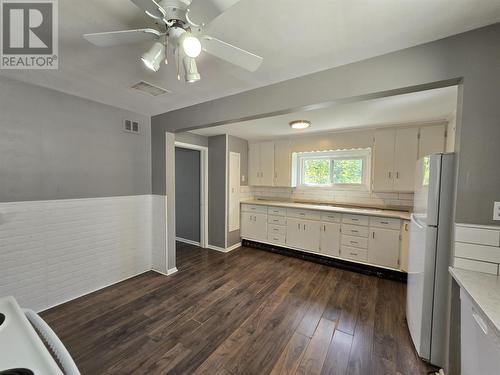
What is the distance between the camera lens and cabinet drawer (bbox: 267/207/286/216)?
3842mm

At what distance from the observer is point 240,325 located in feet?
6.52

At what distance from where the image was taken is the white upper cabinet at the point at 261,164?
425 cm

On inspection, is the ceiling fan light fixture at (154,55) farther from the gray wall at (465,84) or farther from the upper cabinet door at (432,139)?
the upper cabinet door at (432,139)

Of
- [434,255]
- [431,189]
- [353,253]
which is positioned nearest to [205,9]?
[431,189]

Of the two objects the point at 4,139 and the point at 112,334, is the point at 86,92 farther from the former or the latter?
the point at 112,334

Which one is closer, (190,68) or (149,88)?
(190,68)

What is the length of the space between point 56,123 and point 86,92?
1.44 feet

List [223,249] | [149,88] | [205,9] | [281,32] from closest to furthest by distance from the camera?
1. [205,9]
2. [281,32]
3. [149,88]
4. [223,249]

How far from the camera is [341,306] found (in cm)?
230

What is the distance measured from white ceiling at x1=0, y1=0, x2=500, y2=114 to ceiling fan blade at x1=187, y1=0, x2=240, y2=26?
28cm

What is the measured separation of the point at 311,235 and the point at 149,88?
3.06 m

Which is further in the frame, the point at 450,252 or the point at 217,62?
the point at 217,62

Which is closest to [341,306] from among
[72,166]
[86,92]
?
[72,166]

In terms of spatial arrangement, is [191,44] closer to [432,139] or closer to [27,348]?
[27,348]
